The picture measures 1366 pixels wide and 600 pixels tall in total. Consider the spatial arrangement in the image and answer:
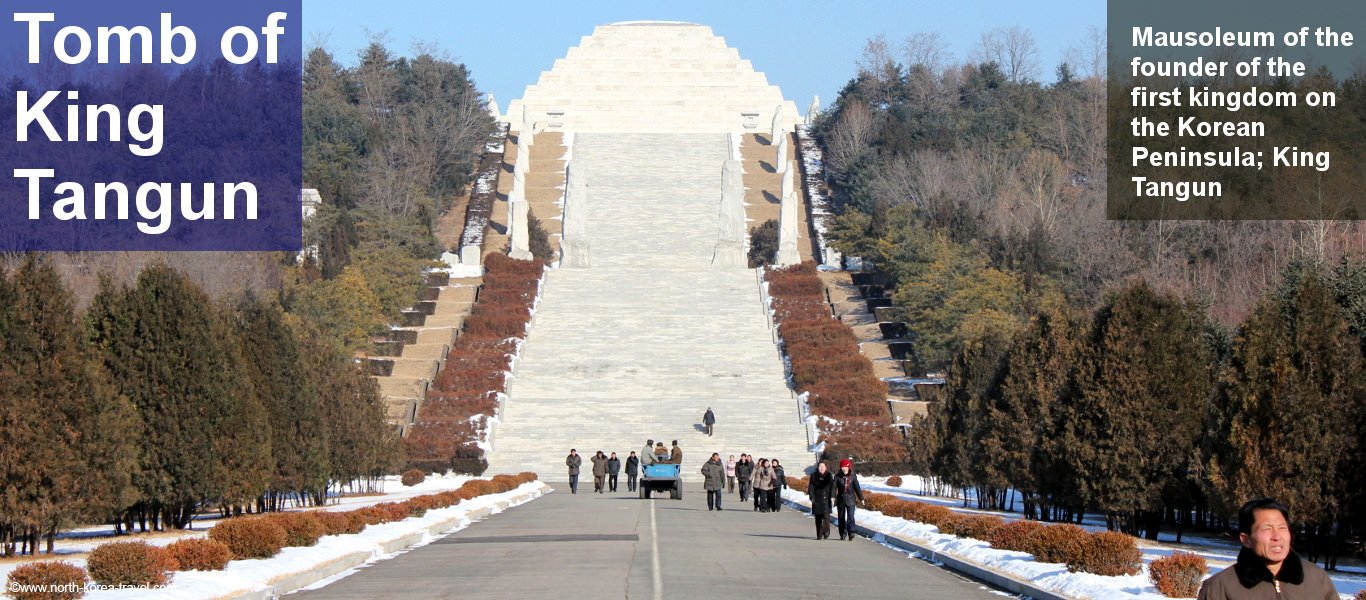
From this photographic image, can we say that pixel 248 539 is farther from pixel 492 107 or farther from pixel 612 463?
pixel 492 107

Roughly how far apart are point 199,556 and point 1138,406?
1226 cm

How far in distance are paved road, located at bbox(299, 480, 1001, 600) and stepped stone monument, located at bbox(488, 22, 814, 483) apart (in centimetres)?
A: 1801

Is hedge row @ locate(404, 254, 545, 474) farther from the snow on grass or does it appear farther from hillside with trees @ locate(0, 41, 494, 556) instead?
the snow on grass

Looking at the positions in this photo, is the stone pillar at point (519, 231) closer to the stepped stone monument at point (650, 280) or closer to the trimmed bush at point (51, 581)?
the stepped stone monument at point (650, 280)

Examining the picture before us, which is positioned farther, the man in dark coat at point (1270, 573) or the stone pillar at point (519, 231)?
the stone pillar at point (519, 231)

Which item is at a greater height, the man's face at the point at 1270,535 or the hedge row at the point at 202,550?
the man's face at the point at 1270,535

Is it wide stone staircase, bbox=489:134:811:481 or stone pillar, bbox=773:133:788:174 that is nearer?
wide stone staircase, bbox=489:134:811:481

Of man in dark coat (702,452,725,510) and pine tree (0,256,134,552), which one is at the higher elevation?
pine tree (0,256,134,552)

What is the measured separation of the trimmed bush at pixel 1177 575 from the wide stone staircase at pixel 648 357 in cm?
2685

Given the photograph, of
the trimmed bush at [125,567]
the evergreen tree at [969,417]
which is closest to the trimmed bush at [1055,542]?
the trimmed bush at [125,567]

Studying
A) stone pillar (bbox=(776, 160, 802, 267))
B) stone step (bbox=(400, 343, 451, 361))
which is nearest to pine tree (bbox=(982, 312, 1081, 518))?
stone step (bbox=(400, 343, 451, 361))

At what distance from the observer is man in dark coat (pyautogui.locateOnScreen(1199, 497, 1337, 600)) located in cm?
600

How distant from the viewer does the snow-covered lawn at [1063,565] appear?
1266 centimetres

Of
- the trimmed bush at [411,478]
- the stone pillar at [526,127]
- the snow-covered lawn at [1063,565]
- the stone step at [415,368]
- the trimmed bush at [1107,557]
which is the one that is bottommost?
the trimmed bush at [411,478]
